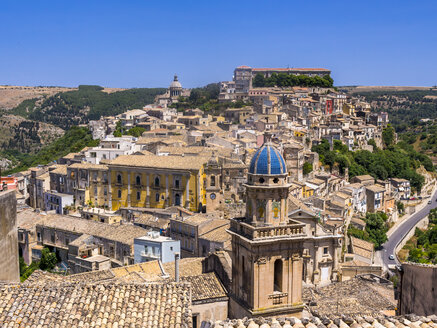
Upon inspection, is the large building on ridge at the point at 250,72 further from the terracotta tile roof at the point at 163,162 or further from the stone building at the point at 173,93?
the terracotta tile roof at the point at 163,162

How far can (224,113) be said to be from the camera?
88750 mm

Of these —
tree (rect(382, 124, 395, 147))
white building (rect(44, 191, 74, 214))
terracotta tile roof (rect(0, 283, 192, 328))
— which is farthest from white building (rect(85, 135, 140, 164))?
tree (rect(382, 124, 395, 147))

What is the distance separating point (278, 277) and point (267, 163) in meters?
3.92

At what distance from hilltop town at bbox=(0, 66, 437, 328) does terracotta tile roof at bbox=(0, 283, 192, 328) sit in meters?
0.04

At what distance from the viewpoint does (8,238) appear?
13.9 m

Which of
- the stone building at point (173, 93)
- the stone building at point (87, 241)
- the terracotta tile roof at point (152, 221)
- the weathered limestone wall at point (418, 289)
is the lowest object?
the stone building at point (87, 241)

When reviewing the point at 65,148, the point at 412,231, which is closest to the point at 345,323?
the point at 412,231

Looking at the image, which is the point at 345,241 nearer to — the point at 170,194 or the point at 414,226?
the point at 170,194

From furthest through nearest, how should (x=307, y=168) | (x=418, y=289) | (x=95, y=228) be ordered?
(x=307, y=168)
(x=95, y=228)
(x=418, y=289)

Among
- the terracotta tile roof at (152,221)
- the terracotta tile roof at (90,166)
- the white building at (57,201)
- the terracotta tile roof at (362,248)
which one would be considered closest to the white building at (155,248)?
the terracotta tile roof at (152,221)

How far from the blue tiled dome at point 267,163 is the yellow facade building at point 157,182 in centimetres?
2850

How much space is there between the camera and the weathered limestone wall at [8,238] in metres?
13.6

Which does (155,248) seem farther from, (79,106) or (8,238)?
(79,106)

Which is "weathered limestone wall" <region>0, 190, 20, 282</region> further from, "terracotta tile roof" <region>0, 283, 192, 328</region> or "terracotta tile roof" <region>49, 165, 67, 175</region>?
"terracotta tile roof" <region>49, 165, 67, 175</region>
